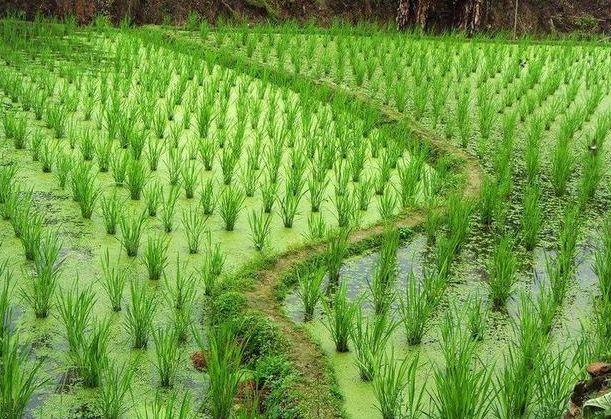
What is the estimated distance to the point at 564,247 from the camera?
290 centimetres

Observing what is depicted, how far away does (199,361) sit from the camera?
6.72ft

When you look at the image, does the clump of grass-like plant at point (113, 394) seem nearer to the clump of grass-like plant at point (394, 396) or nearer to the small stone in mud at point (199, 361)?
the small stone in mud at point (199, 361)

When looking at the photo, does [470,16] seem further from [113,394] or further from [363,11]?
[113,394]

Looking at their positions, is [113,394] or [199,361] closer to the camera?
[113,394]

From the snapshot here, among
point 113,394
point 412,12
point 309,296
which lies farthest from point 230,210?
point 412,12

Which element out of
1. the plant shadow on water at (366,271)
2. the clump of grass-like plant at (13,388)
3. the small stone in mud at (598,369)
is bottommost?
the plant shadow on water at (366,271)

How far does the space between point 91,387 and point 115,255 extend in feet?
2.75

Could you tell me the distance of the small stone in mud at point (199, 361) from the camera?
204 cm

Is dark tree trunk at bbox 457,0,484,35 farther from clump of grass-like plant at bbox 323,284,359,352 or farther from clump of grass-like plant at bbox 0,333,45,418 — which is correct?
clump of grass-like plant at bbox 0,333,45,418

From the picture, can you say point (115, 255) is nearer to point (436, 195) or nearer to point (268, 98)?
point (436, 195)

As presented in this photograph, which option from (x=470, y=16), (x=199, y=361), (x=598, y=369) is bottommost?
(x=199, y=361)

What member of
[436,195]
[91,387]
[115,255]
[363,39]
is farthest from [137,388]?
[363,39]

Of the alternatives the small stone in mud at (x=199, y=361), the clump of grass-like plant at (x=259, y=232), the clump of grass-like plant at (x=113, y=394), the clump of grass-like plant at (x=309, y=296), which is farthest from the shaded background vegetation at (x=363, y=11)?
the clump of grass-like plant at (x=113, y=394)

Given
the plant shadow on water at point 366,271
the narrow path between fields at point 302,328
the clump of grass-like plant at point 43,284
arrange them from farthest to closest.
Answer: the plant shadow on water at point 366,271 < the clump of grass-like plant at point 43,284 < the narrow path between fields at point 302,328
